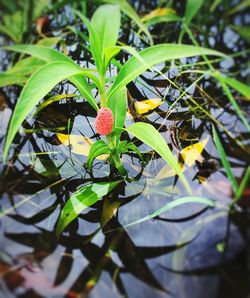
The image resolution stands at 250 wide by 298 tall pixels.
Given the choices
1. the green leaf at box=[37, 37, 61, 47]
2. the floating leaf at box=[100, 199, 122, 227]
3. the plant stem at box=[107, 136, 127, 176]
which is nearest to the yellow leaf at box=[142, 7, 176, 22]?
the green leaf at box=[37, 37, 61, 47]

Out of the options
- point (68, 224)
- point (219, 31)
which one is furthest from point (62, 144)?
point (219, 31)

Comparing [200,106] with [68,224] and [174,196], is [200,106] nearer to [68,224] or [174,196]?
[174,196]

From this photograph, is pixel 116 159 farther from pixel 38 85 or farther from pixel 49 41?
pixel 49 41

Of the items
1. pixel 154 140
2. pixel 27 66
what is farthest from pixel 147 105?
pixel 27 66

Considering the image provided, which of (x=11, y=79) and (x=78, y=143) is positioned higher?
(x=11, y=79)

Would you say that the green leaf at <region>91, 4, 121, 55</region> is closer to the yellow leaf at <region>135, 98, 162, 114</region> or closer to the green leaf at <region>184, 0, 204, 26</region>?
the yellow leaf at <region>135, 98, 162, 114</region>

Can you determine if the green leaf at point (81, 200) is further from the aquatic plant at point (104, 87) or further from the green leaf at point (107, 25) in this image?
the green leaf at point (107, 25)
